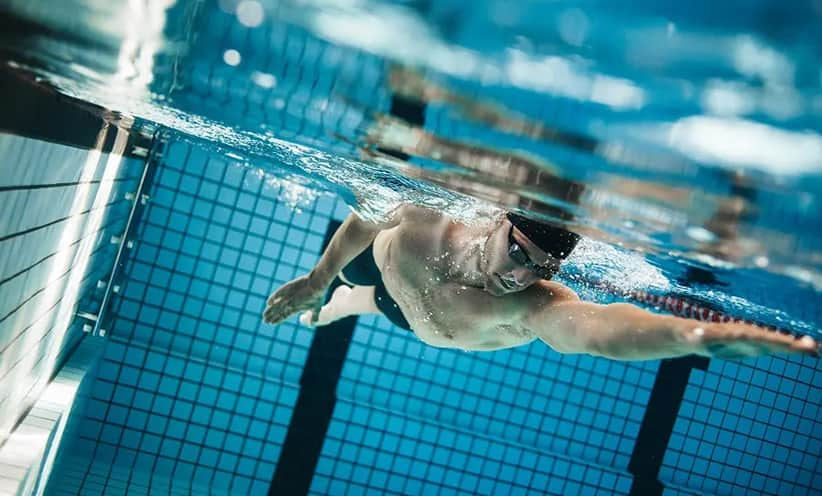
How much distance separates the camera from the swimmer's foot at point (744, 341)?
1.70 meters

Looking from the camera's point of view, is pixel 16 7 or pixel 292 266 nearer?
pixel 16 7

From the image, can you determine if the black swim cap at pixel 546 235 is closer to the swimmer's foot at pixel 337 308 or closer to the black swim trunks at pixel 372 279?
the black swim trunks at pixel 372 279

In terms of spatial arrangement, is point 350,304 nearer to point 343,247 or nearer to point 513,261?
point 343,247

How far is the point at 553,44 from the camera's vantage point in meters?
1.64

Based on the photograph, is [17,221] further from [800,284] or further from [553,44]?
[800,284]

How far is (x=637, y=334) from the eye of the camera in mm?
2303

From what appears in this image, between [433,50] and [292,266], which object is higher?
[433,50]

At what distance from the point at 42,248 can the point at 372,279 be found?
2.18 metres

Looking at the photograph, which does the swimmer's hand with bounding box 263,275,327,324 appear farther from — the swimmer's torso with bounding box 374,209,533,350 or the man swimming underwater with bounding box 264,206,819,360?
the swimmer's torso with bounding box 374,209,533,350

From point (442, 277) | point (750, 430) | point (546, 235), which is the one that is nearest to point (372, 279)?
point (442, 277)

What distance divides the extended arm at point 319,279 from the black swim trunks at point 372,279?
29cm

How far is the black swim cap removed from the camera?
330 cm

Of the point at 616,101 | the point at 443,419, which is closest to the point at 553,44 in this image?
the point at 616,101

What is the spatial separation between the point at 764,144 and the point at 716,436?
7430 millimetres
